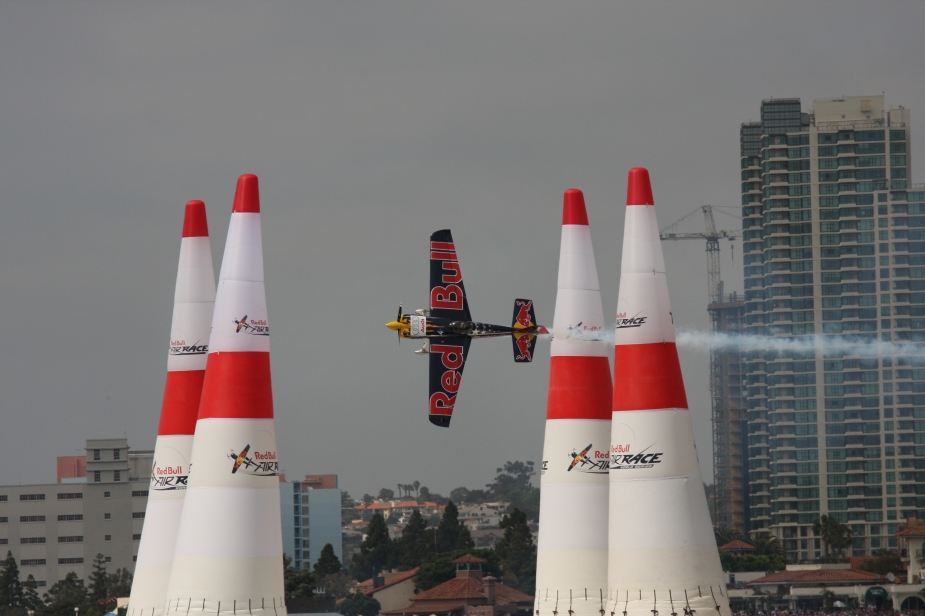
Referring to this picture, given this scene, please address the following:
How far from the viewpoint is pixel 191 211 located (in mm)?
29484

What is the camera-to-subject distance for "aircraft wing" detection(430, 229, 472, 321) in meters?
30.0

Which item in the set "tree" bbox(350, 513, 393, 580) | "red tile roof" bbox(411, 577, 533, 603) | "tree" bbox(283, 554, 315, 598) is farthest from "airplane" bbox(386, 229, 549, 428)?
"tree" bbox(350, 513, 393, 580)

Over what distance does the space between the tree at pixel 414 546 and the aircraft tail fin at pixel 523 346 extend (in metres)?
113

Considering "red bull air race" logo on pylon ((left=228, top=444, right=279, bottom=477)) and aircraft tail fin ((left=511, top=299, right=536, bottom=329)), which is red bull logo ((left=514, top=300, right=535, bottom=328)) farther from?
"red bull air race" logo on pylon ((left=228, top=444, right=279, bottom=477))

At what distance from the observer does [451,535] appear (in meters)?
140

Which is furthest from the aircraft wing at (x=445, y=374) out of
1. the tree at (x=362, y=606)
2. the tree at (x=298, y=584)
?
the tree at (x=362, y=606)

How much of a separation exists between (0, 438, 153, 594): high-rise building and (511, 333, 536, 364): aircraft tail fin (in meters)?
129

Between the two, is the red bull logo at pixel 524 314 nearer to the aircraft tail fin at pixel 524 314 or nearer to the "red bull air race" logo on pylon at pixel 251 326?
the aircraft tail fin at pixel 524 314

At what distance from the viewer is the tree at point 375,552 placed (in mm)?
155500

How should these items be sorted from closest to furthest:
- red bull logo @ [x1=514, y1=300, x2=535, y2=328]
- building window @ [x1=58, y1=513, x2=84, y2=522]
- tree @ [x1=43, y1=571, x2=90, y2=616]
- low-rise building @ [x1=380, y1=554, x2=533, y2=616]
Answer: red bull logo @ [x1=514, y1=300, x2=535, y2=328] < low-rise building @ [x1=380, y1=554, x2=533, y2=616] < tree @ [x1=43, y1=571, x2=90, y2=616] < building window @ [x1=58, y1=513, x2=84, y2=522]

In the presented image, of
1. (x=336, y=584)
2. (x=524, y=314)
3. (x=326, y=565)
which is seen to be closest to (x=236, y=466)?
(x=524, y=314)

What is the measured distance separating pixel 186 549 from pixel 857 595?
86250 mm

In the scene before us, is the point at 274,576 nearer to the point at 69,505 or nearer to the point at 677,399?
the point at 677,399

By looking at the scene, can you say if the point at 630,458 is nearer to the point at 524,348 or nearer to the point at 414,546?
the point at 524,348
